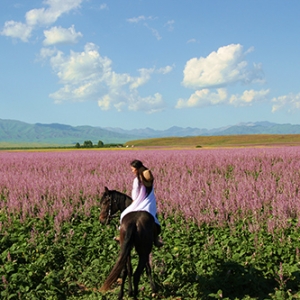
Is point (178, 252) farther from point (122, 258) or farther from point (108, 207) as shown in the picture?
point (122, 258)

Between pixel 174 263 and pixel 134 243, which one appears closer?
pixel 134 243

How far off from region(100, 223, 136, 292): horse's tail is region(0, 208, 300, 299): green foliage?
833 mm

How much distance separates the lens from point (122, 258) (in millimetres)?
5074

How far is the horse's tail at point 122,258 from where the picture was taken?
5.06 metres

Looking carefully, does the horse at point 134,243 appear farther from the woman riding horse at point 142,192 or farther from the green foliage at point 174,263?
the green foliage at point 174,263

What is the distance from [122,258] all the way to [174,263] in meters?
1.73

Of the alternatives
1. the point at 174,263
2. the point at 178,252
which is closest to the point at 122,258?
the point at 174,263

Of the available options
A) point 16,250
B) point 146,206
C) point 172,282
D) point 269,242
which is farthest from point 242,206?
point 16,250

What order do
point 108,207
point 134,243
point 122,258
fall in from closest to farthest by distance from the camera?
point 122,258 < point 134,243 < point 108,207

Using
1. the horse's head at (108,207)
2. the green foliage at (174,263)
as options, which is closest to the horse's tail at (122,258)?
the green foliage at (174,263)

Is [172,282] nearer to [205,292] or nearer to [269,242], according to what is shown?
[205,292]

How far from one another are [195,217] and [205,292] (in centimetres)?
268

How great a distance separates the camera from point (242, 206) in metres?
8.81

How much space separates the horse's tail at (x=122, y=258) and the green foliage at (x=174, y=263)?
2.73 feet
